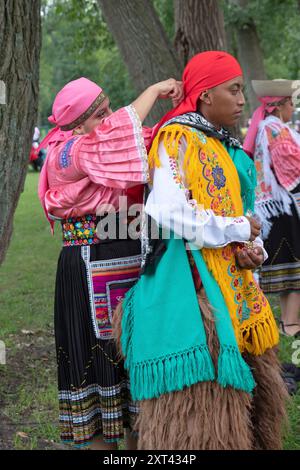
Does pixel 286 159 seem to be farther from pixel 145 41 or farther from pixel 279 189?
pixel 145 41

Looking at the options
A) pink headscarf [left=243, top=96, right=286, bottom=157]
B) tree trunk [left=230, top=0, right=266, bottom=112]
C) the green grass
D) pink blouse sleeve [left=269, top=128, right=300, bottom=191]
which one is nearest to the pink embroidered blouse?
the green grass

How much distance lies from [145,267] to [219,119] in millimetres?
747

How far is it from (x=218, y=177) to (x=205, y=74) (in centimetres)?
46

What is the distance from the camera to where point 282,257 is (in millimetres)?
5641

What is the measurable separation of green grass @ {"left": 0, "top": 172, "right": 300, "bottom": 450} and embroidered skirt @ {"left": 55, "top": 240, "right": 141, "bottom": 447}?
88 centimetres

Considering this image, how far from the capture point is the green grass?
13.7 ft

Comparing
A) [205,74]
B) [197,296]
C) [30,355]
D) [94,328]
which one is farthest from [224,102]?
[30,355]

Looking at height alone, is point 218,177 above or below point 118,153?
below

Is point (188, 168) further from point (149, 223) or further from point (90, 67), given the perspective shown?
point (90, 67)

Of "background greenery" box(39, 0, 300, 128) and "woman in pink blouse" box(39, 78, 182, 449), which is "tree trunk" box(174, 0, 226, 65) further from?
"woman in pink blouse" box(39, 78, 182, 449)

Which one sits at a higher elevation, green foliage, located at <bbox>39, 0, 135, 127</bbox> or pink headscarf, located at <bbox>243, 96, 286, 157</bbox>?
green foliage, located at <bbox>39, 0, 135, 127</bbox>

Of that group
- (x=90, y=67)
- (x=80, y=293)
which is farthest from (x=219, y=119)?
(x=90, y=67)

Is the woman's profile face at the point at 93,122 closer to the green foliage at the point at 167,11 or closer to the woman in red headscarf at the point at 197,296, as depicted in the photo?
the woman in red headscarf at the point at 197,296

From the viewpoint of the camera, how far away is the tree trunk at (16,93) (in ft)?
12.6
